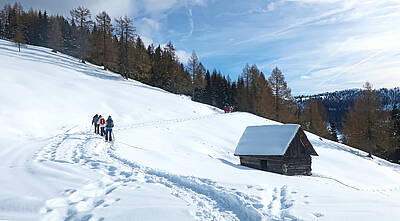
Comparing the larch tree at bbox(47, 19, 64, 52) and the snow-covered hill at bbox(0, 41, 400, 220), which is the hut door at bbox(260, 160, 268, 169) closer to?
the snow-covered hill at bbox(0, 41, 400, 220)

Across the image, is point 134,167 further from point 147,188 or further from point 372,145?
point 372,145

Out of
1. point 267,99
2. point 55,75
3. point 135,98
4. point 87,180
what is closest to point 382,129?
point 267,99

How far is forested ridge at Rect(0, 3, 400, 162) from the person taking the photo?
31531 mm

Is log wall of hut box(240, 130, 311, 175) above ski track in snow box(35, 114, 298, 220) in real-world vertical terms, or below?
below

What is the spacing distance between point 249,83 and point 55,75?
1712 inches

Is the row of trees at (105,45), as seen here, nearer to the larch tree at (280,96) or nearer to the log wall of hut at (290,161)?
the larch tree at (280,96)

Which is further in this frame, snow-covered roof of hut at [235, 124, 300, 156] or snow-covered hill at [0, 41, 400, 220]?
snow-covered roof of hut at [235, 124, 300, 156]

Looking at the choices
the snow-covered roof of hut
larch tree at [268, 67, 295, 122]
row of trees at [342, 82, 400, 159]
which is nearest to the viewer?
the snow-covered roof of hut

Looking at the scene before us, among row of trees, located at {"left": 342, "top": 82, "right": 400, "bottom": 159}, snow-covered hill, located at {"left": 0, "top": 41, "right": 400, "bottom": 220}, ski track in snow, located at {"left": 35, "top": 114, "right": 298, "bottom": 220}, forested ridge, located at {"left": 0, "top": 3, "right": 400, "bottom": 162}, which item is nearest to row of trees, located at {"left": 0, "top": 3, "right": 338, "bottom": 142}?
forested ridge, located at {"left": 0, "top": 3, "right": 400, "bottom": 162}

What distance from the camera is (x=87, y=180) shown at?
7250 millimetres

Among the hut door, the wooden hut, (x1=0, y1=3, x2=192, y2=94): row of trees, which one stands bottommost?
the hut door

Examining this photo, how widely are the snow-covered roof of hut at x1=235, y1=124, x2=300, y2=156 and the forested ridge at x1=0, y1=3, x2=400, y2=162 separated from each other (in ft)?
63.4

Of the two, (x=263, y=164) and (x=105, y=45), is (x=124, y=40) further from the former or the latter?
(x=263, y=164)

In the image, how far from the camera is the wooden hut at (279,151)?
1822cm
